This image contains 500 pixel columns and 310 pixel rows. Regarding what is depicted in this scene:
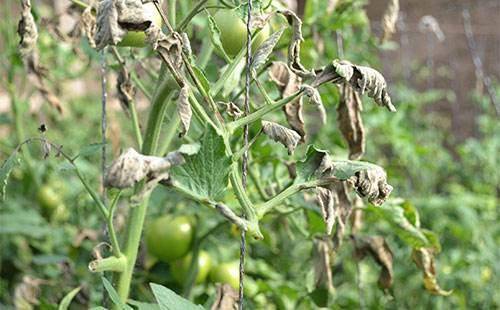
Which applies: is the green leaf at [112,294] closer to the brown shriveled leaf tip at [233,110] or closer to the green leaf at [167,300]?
the green leaf at [167,300]

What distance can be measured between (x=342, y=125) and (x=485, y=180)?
1.85 metres

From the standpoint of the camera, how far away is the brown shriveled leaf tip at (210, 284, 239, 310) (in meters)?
1.01

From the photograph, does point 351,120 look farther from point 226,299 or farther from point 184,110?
point 184,110

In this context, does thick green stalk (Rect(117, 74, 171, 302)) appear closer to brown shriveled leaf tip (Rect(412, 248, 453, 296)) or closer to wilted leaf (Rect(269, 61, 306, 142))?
wilted leaf (Rect(269, 61, 306, 142))

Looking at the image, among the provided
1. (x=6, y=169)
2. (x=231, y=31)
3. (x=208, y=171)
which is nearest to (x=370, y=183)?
(x=208, y=171)

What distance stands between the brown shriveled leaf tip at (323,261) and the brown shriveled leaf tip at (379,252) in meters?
0.05

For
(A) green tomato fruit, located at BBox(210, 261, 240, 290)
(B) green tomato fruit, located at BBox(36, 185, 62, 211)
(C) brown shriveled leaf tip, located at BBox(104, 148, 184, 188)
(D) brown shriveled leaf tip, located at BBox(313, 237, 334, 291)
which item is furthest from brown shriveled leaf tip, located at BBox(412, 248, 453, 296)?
(B) green tomato fruit, located at BBox(36, 185, 62, 211)

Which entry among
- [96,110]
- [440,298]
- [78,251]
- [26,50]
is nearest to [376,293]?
[440,298]

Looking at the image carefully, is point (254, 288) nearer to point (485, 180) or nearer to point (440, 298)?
point (440, 298)

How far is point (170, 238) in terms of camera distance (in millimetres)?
1333

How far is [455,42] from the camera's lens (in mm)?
4898

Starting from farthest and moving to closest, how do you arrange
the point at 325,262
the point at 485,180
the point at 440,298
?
the point at 485,180 → the point at 440,298 → the point at 325,262

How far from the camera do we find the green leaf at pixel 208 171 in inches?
29.3

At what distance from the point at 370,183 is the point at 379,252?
0.52 metres
